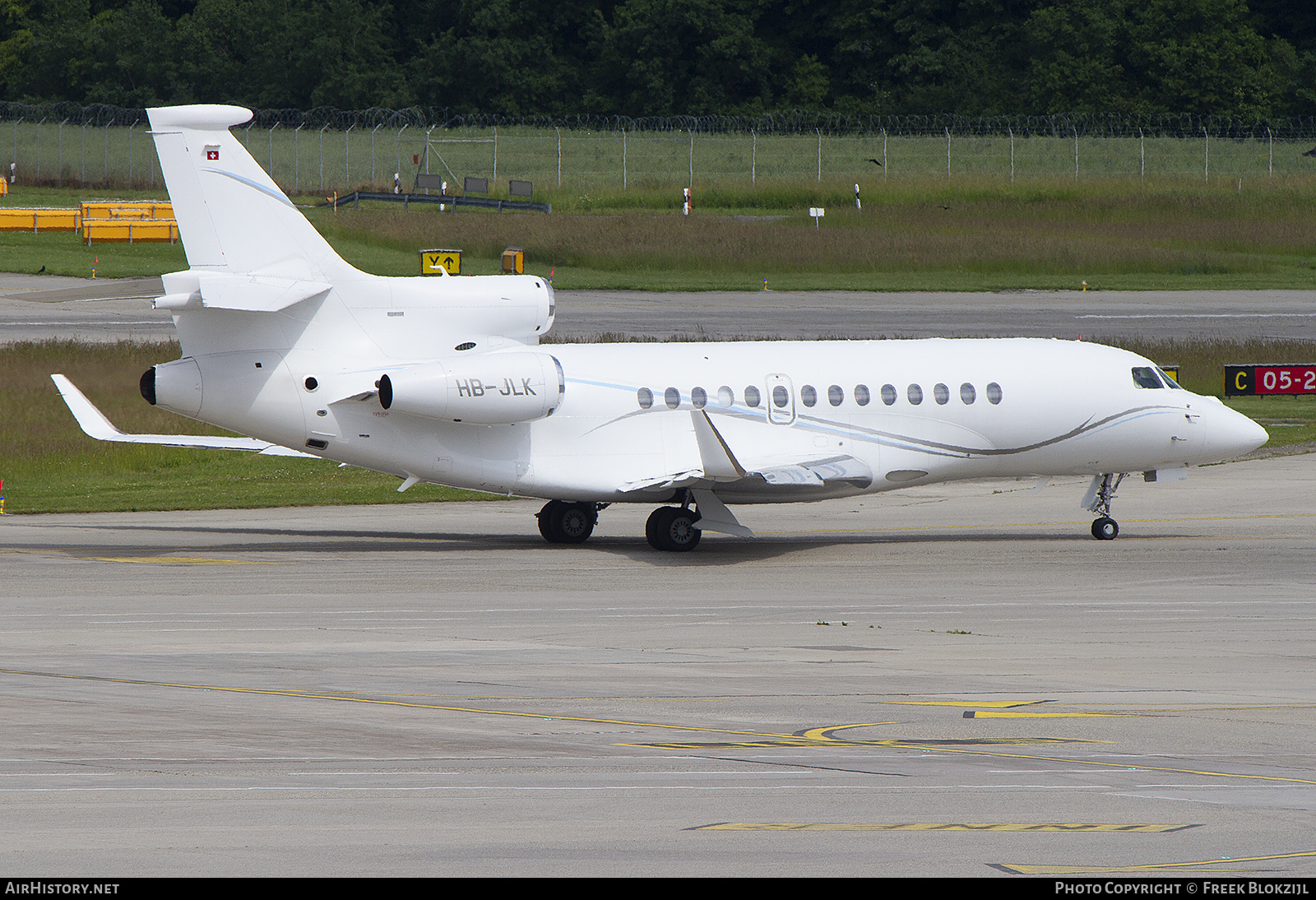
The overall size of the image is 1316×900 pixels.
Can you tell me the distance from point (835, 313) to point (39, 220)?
40.6 m

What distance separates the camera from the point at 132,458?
33.3 m

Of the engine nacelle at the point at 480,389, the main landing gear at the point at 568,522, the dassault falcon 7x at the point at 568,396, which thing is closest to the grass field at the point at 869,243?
the dassault falcon 7x at the point at 568,396

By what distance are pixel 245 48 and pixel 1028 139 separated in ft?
190

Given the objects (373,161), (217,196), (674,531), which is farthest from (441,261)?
(373,161)

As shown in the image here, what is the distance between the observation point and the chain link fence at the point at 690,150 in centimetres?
8431

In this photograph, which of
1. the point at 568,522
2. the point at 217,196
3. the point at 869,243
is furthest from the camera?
the point at 869,243

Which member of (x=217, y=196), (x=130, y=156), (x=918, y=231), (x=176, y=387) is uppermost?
(x=130, y=156)

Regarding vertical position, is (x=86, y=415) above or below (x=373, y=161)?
below

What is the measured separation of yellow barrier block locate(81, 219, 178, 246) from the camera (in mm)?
69625

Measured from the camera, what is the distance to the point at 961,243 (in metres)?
67.2

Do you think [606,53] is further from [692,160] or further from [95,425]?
[95,425]

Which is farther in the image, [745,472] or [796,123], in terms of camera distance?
[796,123]

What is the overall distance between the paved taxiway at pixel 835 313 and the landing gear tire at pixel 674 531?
2320 centimetres
